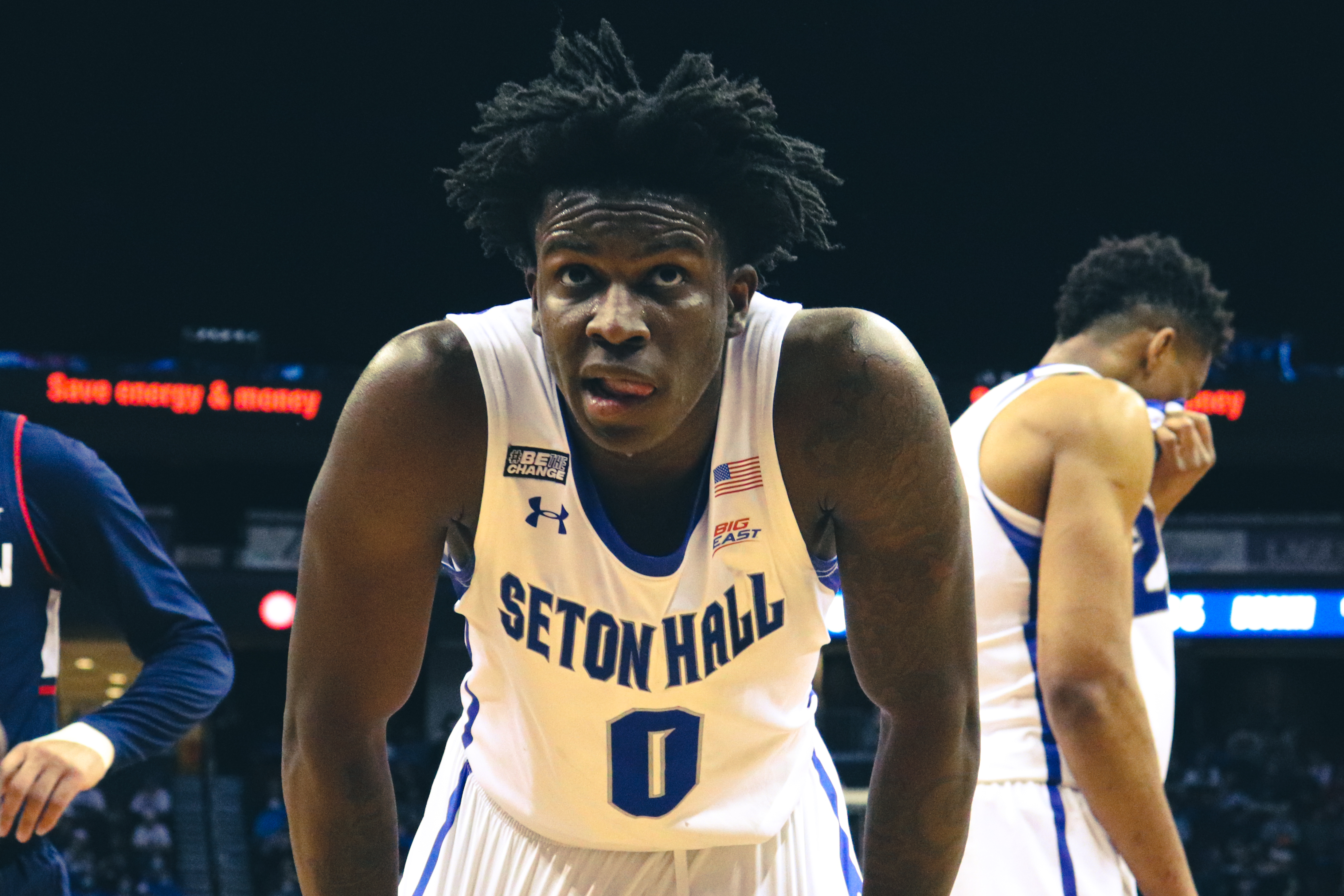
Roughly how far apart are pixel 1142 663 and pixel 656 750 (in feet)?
4.08

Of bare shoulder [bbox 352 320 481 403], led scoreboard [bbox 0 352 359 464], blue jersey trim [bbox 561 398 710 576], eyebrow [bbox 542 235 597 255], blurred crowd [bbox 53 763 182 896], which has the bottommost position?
blurred crowd [bbox 53 763 182 896]

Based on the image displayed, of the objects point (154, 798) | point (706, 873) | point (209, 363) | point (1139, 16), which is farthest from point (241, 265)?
point (706, 873)

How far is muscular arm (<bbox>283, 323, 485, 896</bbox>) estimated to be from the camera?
5.26 feet

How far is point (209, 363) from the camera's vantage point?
517 inches

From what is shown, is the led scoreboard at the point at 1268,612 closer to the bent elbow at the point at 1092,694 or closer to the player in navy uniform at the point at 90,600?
the bent elbow at the point at 1092,694

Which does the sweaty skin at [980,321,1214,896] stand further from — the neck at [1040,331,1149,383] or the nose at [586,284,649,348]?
the nose at [586,284,649,348]

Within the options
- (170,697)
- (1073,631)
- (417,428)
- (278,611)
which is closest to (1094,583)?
(1073,631)

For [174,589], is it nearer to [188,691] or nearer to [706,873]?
[188,691]

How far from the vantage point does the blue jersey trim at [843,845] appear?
193 centimetres

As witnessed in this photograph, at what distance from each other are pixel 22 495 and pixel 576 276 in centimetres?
137

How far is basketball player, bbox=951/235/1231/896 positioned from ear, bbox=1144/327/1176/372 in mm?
122

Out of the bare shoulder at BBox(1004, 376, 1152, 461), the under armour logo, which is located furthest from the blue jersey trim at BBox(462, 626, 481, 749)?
the bare shoulder at BBox(1004, 376, 1152, 461)

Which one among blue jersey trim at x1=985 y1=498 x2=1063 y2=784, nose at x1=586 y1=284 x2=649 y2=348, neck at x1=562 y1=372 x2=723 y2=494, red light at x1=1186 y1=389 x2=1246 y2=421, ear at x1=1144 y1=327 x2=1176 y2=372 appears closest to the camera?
nose at x1=586 y1=284 x2=649 y2=348

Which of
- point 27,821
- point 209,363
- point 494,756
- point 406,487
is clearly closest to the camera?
point 406,487
